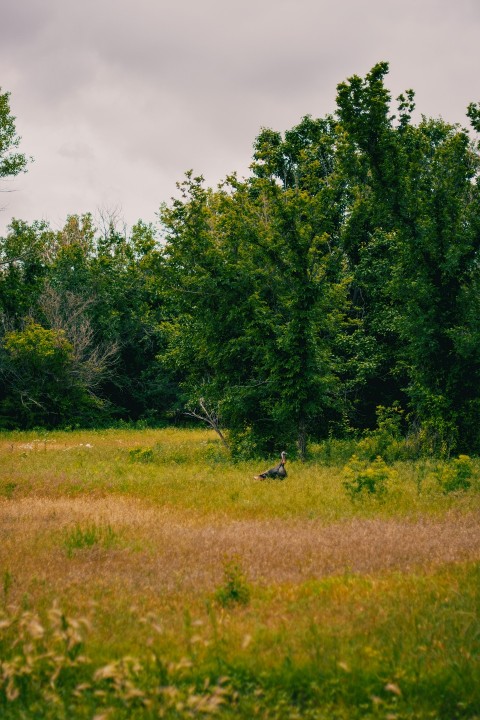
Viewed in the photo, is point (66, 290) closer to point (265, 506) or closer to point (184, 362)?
point (184, 362)

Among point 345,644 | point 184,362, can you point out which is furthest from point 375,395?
point 345,644

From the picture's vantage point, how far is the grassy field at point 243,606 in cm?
475

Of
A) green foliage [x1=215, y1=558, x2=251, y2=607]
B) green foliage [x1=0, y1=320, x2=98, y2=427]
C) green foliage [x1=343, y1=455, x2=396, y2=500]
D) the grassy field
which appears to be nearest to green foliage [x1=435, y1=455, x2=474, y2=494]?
the grassy field

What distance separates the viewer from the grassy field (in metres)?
4.75

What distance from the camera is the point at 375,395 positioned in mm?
32219

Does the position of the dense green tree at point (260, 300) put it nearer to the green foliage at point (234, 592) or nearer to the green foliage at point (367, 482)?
the green foliage at point (367, 482)

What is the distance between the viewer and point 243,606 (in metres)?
6.61

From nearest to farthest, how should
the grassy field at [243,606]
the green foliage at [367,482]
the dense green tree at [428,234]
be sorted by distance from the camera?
the grassy field at [243,606] < the green foliage at [367,482] < the dense green tree at [428,234]

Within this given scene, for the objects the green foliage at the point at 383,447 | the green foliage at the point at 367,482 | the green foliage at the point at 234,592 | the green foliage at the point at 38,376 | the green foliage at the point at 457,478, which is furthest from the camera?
the green foliage at the point at 38,376

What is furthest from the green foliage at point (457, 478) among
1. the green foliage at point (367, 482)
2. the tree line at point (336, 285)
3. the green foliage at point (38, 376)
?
the green foliage at point (38, 376)

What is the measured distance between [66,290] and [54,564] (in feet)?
124

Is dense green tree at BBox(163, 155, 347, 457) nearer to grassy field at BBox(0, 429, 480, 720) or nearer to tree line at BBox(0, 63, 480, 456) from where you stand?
tree line at BBox(0, 63, 480, 456)

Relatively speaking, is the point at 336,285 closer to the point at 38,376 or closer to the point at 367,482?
the point at 367,482

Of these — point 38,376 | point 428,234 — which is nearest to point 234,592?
point 428,234
